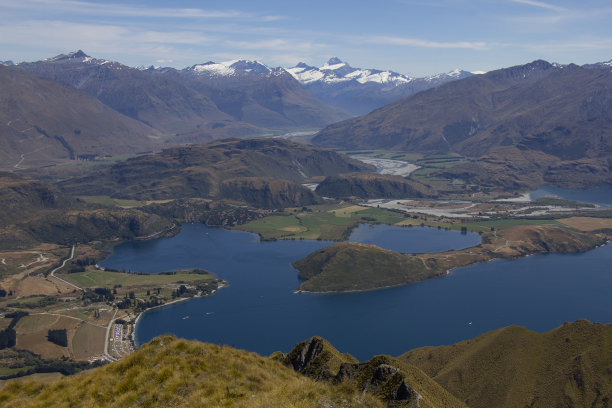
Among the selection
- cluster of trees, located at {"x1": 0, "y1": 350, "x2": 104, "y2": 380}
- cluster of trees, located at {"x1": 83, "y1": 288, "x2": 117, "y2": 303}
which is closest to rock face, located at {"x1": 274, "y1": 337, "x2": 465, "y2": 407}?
cluster of trees, located at {"x1": 0, "y1": 350, "x2": 104, "y2": 380}

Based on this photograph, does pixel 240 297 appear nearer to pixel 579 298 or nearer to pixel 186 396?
pixel 579 298

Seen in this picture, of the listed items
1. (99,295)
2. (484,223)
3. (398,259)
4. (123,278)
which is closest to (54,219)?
(123,278)

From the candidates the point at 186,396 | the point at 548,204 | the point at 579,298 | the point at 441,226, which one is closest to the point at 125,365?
the point at 186,396

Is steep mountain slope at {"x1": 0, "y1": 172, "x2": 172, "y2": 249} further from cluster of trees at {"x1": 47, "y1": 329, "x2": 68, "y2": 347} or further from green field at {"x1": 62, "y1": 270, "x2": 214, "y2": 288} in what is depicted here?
cluster of trees at {"x1": 47, "y1": 329, "x2": 68, "y2": 347}

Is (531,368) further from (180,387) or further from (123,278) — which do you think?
(123,278)

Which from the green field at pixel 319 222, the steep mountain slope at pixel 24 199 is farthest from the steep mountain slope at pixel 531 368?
the steep mountain slope at pixel 24 199
